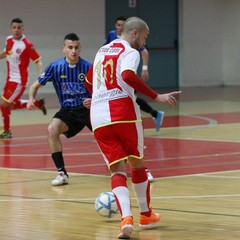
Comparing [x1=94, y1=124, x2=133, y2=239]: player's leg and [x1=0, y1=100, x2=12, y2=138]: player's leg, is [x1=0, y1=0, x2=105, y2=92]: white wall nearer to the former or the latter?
[x1=0, y1=100, x2=12, y2=138]: player's leg

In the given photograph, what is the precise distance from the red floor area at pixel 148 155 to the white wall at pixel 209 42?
14848mm

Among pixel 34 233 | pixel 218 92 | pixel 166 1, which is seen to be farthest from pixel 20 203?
pixel 166 1

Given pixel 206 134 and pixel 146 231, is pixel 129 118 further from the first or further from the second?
pixel 206 134

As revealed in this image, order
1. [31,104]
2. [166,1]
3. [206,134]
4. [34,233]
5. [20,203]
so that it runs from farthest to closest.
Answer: [166,1] → [206,134] → [31,104] → [20,203] → [34,233]

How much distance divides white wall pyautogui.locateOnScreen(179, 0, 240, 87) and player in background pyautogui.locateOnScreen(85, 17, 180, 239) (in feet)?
77.1

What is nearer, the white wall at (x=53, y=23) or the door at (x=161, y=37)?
the white wall at (x=53, y=23)

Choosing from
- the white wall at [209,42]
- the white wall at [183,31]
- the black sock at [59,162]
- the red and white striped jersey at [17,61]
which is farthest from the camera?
the white wall at [209,42]

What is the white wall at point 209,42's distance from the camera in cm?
3142

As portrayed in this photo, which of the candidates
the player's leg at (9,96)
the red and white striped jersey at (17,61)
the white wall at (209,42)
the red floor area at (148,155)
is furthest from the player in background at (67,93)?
the white wall at (209,42)

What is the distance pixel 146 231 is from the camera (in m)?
7.88

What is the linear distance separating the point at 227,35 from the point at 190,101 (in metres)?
8.04

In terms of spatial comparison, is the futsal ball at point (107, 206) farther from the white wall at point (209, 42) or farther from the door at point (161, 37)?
the white wall at point (209, 42)

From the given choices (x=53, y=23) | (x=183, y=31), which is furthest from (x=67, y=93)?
(x=183, y=31)

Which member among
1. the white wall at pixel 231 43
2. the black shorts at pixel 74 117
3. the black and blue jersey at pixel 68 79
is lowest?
the white wall at pixel 231 43
